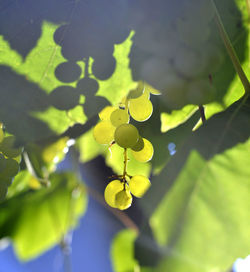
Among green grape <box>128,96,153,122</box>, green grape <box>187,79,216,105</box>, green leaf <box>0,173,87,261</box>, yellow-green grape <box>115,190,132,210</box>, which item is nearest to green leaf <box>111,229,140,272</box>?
green leaf <box>0,173,87,261</box>

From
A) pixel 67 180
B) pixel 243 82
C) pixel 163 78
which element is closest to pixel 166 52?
pixel 163 78

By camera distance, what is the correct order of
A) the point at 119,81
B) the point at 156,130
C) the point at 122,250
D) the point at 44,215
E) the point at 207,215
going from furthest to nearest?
1. the point at 44,215
2. the point at 122,250
3. the point at 156,130
4. the point at 119,81
5. the point at 207,215

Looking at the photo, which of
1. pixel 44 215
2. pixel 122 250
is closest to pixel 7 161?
pixel 122 250

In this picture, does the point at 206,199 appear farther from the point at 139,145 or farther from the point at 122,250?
the point at 122,250

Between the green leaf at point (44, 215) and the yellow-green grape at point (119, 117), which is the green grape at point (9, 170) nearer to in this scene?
the yellow-green grape at point (119, 117)

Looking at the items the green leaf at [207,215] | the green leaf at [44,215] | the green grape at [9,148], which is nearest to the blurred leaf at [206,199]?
the green leaf at [207,215]

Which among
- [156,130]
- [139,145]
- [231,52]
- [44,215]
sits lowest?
[44,215]

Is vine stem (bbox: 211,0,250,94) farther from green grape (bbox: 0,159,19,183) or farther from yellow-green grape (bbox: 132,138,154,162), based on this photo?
green grape (bbox: 0,159,19,183)
